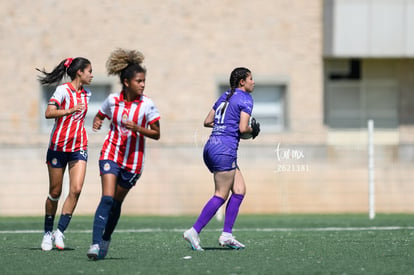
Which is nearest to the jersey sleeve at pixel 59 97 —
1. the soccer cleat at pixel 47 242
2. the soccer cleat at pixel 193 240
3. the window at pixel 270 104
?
the soccer cleat at pixel 47 242

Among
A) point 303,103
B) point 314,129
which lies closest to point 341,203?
point 314,129

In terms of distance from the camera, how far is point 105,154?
973 cm

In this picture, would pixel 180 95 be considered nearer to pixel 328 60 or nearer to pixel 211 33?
pixel 211 33

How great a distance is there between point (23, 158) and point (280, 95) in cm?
736

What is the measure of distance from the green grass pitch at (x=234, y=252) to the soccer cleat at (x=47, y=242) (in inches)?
3.1

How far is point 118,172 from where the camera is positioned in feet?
31.9

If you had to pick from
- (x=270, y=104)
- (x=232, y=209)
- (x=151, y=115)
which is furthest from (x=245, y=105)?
(x=270, y=104)

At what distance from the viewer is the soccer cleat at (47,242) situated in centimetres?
1116

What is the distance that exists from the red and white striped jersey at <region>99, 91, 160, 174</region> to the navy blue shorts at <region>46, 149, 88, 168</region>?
172 cm

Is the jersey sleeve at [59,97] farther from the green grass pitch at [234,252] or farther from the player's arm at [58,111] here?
the green grass pitch at [234,252]

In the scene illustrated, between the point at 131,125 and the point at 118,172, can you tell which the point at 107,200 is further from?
the point at 131,125

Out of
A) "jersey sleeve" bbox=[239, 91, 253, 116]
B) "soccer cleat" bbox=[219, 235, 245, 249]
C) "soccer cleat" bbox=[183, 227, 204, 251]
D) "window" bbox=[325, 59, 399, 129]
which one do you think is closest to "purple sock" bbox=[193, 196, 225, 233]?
"soccer cleat" bbox=[183, 227, 204, 251]

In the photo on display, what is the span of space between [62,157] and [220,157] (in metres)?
1.80

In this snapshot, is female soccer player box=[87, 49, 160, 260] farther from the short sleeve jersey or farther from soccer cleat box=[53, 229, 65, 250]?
the short sleeve jersey
